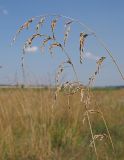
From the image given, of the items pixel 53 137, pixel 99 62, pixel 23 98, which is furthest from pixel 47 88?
pixel 99 62

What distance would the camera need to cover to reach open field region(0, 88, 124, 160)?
3.98 metres

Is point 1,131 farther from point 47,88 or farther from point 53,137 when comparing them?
point 47,88

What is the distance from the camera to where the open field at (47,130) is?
3979 millimetres

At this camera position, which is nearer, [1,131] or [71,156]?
[71,156]

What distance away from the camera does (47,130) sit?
4828mm

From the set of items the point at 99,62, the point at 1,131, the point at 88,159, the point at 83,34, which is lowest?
the point at 88,159

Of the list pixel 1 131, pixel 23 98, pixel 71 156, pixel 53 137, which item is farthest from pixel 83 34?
pixel 23 98

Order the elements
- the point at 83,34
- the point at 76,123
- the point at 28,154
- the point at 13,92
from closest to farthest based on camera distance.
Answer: the point at 83,34
the point at 28,154
the point at 76,123
the point at 13,92

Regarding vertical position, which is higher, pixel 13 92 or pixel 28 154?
pixel 13 92

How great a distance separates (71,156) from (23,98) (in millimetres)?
2050

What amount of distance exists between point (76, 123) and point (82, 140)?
434 mm

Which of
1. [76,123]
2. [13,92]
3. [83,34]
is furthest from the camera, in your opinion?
[13,92]

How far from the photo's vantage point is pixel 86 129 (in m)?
5.73

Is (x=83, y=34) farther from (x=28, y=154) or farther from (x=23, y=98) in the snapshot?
(x=23, y=98)
